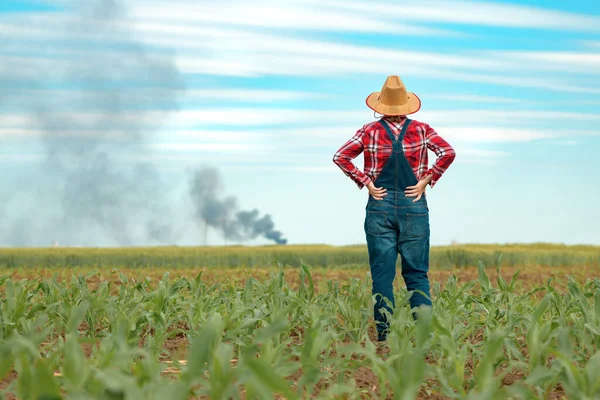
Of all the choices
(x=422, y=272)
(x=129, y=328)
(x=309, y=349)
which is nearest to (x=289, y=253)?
(x=422, y=272)

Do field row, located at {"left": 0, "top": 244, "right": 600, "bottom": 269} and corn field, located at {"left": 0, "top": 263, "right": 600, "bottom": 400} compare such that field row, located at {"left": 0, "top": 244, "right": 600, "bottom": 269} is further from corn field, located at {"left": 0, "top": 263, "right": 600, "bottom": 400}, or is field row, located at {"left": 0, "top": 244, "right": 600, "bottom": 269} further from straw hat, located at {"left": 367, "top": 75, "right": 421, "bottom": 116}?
straw hat, located at {"left": 367, "top": 75, "right": 421, "bottom": 116}

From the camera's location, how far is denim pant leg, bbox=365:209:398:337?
17.3 ft

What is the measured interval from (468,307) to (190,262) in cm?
888

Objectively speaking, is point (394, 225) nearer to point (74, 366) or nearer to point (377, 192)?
point (377, 192)

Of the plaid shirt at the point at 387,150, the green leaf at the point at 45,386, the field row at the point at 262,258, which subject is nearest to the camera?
the green leaf at the point at 45,386

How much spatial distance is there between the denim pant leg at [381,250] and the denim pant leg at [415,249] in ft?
0.29

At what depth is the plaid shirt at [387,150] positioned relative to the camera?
17.6ft

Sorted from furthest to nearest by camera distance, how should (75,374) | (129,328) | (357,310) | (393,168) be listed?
(393,168)
(357,310)
(129,328)
(75,374)

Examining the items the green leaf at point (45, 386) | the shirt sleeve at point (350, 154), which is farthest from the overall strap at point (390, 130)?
the green leaf at point (45, 386)

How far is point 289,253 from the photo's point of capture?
1388cm

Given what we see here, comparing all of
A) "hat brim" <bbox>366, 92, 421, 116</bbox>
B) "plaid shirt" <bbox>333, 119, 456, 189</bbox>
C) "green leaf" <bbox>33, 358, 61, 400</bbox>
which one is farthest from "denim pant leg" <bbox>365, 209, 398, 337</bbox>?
"green leaf" <bbox>33, 358, 61, 400</bbox>

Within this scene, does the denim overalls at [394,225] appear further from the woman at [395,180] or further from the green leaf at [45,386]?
the green leaf at [45,386]

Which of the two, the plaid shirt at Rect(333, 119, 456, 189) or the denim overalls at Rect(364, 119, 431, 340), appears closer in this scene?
the denim overalls at Rect(364, 119, 431, 340)

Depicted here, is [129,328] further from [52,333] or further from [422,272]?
[422,272]
